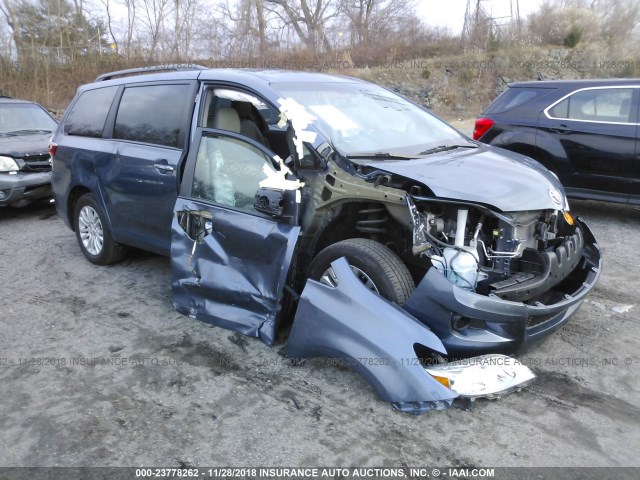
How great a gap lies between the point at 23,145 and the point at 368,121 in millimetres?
6160

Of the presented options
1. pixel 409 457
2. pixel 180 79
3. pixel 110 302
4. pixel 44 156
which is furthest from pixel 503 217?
pixel 44 156

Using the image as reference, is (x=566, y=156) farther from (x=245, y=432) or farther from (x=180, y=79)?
(x=245, y=432)

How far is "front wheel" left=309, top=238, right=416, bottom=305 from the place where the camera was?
3.14m

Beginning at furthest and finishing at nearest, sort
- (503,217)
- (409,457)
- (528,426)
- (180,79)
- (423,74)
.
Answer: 1. (423,74)
2. (180,79)
3. (503,217)
4. (528,426)
5. (409,457)

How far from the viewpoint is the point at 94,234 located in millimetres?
5574

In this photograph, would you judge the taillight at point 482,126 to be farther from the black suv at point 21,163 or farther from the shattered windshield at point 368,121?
the black suv at point 21,163

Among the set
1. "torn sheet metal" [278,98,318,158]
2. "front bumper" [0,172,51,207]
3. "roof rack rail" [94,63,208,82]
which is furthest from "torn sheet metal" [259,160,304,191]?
"front bumper" [0,172,51,207]

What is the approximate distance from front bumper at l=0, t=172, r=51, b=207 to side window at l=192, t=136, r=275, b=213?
4.81 meters

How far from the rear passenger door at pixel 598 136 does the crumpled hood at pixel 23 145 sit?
22.9ft

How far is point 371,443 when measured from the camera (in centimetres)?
276

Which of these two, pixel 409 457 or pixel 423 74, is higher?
pixel 423 74

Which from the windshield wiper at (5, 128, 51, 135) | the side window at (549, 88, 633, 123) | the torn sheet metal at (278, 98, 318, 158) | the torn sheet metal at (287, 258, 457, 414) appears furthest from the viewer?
the windshield wiper at (5, 128, 51, 135)

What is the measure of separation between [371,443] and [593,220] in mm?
5365

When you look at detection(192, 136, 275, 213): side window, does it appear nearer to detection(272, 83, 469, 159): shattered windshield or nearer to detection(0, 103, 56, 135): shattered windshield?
detection(272, 83, 469, 159): shattered windshield
